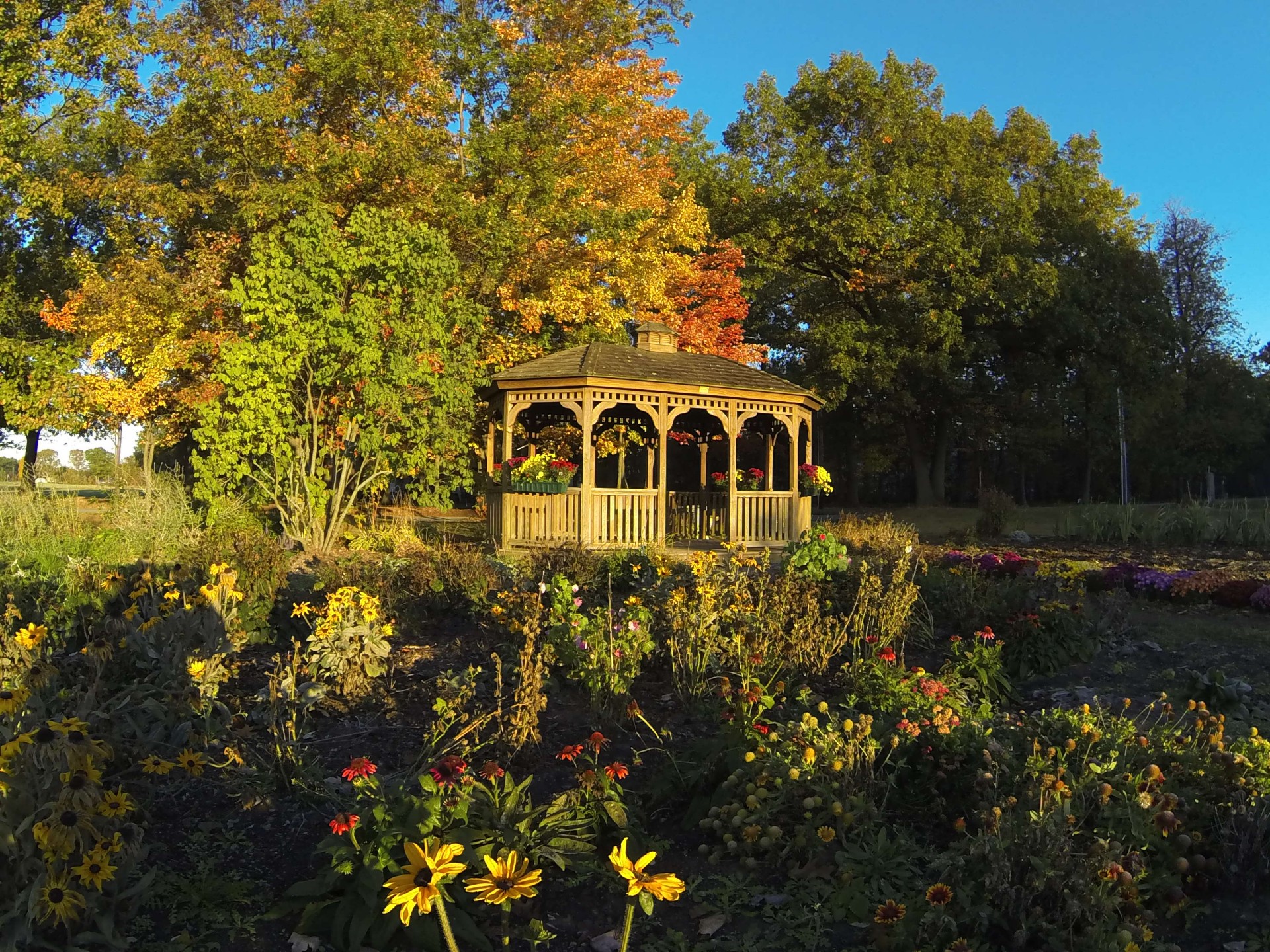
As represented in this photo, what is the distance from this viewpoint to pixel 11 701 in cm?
283

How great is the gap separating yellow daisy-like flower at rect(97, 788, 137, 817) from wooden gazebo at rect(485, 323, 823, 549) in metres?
8.83

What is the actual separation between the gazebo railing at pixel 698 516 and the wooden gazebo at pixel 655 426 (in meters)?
0.02

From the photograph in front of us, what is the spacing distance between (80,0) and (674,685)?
2222 cm

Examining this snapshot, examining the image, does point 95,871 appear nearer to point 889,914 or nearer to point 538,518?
point 889,914

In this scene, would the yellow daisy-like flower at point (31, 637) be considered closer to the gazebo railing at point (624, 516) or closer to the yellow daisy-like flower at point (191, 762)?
the yellow daisy-like flower at point (191, 762)

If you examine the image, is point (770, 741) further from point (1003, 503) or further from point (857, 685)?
point (1003, 503)

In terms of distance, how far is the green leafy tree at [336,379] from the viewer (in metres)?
11.6

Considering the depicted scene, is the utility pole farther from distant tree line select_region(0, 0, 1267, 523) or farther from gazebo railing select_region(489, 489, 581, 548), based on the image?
gazebo railing select_region(489, 489, 581, 548)

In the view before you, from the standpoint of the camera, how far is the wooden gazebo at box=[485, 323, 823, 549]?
12867mm

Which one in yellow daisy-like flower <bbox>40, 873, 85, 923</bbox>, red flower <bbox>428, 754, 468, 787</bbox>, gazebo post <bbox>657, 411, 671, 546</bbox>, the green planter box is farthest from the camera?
gazebo post <bbox>657, 411, 671, 546</bbox>

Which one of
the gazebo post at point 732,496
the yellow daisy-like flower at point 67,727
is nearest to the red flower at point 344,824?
the yellow daisy-like flower at point 67,727

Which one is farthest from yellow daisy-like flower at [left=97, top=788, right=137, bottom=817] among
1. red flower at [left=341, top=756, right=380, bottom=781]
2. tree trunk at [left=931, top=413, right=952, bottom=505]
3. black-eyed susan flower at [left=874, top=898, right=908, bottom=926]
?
tree trunk at [left=931, top=413, right=952, bottom=505]

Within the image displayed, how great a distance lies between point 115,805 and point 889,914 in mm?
2065

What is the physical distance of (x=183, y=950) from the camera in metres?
2.41
